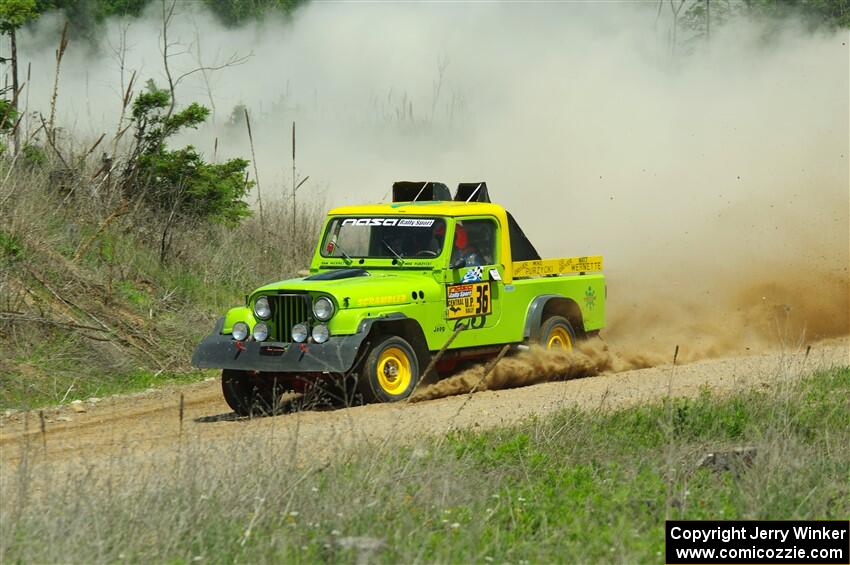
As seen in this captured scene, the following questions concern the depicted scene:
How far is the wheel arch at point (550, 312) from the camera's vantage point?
44.9 ft

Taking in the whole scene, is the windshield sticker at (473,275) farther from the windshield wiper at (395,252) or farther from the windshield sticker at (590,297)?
the windshield sticker at (590,297)

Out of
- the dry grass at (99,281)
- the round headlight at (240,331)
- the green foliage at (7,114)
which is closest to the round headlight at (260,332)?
the round headlight at (240,331)

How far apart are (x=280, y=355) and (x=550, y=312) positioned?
381cm

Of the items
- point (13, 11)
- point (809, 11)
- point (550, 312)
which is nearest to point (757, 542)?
point (550, 312)

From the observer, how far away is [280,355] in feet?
38.0

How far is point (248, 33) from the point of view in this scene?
36.4m

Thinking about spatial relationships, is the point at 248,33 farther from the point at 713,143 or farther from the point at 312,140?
the point at 713,143

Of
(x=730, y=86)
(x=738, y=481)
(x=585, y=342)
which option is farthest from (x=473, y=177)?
(x=738, y=481)

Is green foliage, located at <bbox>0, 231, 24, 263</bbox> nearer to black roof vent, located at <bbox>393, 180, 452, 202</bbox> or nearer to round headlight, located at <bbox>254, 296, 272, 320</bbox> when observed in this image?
round headlight, located at <bbox>254, 296, 272, 320</bbox>

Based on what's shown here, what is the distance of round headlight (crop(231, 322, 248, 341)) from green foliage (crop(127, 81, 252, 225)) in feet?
20.7

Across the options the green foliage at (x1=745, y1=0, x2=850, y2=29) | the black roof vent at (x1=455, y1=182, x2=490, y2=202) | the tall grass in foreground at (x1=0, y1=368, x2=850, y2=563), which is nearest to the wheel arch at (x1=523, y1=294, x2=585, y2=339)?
the black roof vent at (x1=455, y1=182, x2=490, y2=202)

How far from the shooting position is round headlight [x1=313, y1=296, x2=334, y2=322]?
1162 centimetres

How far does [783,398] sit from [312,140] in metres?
27.3

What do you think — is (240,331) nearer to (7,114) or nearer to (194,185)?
(7,114)
